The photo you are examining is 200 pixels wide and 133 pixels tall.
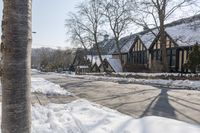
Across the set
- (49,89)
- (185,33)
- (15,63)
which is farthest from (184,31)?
(15,63)

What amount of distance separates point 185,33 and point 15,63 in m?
36.6

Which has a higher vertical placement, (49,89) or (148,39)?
(148,39)

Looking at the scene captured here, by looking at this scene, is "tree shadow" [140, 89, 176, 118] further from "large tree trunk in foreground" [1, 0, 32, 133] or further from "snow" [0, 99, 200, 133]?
"large tree trunk in foreground" [1, 0, 32, 133]

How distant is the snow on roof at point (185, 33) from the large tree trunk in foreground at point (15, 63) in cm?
3013

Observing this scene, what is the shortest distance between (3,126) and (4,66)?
2.04ft

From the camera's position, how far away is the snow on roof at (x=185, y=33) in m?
34.2

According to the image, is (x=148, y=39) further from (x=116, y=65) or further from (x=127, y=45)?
(x=127, y=45)

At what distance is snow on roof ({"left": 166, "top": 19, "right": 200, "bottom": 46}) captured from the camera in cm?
3416

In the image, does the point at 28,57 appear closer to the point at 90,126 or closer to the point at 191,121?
the point at 90,126

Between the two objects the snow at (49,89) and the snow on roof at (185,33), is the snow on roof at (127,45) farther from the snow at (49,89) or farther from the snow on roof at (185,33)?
the snow at (49,89)

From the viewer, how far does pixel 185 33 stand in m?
37.5

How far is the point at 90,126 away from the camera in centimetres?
622

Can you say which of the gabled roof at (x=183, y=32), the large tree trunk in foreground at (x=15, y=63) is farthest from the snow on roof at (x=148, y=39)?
the large tree trunk in foreground at (x=15, y=63)

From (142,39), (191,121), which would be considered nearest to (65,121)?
(191,121)
